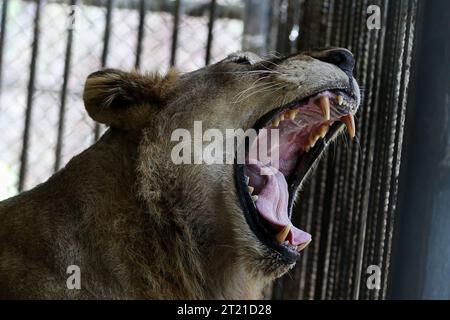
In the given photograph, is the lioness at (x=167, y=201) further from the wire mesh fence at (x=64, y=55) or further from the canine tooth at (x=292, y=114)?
the wire mesh fence at (x=64, y=55)

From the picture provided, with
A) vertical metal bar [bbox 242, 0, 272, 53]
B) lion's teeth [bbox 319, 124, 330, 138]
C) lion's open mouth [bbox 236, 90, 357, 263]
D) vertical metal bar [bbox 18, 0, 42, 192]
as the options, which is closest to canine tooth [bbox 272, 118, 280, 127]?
lion's open mouth [bbox 236, 90, 357, 263]

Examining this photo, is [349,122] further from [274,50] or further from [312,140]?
[274,50]

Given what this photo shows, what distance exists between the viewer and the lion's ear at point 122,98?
11.8 feet

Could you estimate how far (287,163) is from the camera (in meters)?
4.00

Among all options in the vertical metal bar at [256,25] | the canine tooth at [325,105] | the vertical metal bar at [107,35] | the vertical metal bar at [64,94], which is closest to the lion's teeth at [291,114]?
the canine tooth at [325,105]

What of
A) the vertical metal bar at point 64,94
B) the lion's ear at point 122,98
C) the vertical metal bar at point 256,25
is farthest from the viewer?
the vertical metal bar at point 256,25

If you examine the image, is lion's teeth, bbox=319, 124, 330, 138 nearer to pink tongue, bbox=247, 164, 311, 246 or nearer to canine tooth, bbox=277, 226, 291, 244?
pink tongue, bbox=247, 164, 311, 246

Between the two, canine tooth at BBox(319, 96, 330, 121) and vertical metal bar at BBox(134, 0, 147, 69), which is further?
vertical metal bar at BBox(134, 0, 147, 69)

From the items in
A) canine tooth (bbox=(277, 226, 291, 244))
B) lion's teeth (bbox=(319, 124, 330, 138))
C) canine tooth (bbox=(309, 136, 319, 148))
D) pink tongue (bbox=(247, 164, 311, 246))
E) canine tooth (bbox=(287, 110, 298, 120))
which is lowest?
canine tooth (bbox=(277, 226, 291, 244))

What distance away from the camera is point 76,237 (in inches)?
130

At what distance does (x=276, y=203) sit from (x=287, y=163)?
34 cm

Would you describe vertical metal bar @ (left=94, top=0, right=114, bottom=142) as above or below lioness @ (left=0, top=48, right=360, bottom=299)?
above

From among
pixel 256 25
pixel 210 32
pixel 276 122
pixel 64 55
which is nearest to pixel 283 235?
pixel 276 122

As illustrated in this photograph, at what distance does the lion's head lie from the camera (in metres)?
3.51
